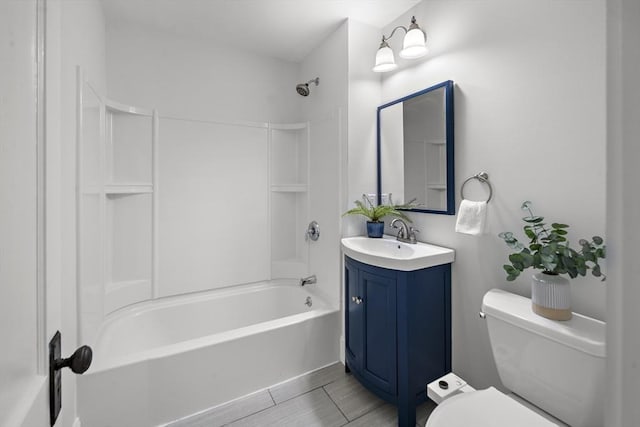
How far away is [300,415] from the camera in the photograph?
160cm

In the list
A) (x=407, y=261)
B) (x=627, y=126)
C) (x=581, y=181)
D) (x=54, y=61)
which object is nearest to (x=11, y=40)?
(x=54, y=61)

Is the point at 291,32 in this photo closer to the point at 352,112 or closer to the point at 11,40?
the point at 352,112

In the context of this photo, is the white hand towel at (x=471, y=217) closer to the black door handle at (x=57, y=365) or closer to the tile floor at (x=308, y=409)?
the tile floor at (x=308, y=409)

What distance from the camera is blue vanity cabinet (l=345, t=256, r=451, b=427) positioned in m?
1.51

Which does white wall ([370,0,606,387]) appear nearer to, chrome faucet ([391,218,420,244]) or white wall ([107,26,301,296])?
chrome faucet ([391,218,420,244])

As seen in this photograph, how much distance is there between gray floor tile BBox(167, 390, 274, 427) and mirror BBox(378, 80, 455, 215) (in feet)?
5.08

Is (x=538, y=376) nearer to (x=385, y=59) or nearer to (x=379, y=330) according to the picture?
(x=379, y=330)

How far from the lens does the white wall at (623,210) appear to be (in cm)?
21

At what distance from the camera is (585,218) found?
1186 mm

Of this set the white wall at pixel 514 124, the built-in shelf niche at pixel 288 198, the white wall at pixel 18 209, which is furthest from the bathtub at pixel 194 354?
the white wall at pixel 18 209

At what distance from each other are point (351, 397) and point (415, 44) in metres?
2.19

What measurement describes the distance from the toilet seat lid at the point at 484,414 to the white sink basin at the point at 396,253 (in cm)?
61

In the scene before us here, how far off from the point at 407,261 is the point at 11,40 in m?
1.50

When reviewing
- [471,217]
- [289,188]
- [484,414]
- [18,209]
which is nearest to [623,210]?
[18,209]
